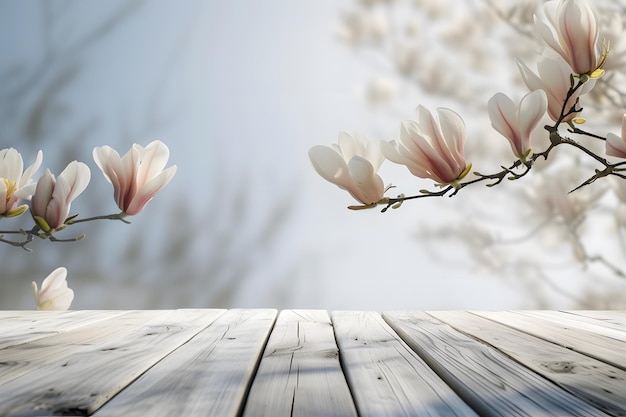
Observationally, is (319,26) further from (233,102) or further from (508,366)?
(508,366)

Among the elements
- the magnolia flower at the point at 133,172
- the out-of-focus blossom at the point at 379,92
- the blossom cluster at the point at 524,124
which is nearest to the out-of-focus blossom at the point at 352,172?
the blossom cluster at the point at 524,124

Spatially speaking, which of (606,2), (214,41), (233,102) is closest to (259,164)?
(233,102)

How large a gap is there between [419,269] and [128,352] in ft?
5.43

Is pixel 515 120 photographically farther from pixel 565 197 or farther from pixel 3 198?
pixel 565 197

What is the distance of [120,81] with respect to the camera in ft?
7.34


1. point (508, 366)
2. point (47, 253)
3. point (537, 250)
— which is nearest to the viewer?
point (508, 366)

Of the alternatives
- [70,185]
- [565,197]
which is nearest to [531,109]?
[70,185]

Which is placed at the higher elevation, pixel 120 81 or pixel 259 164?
pixel 120 81

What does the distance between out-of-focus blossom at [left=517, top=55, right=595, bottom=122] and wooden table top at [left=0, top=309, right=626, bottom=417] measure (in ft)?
0.79

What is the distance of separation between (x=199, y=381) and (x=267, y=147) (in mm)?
1717

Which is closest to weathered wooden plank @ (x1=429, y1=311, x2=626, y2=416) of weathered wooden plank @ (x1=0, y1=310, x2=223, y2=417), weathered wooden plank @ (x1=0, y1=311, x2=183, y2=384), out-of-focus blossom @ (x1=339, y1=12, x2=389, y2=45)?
weathered wooden plank @ (x1=0, y1=310, x2=223, y2=417)

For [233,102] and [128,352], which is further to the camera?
[233,102]

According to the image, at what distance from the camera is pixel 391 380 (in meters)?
0.56

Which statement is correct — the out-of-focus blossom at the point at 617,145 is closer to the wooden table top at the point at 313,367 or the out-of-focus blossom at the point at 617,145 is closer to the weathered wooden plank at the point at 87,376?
the wooden table top at the point at 313,367
